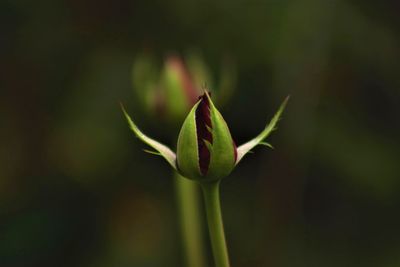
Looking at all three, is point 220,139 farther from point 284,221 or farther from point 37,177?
point 37,177

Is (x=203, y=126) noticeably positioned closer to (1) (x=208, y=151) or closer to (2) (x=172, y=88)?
(1) (x=208, y=151)

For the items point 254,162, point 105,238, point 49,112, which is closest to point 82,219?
point 105,238

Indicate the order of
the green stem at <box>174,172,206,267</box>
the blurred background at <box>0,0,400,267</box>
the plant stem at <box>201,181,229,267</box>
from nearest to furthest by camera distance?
1. the plant stem at <box>201,181,229,267</box>
2. the green stem at <box>174,172,206,267</box>
3. the blurred background at <box>0,0,400,267</box>

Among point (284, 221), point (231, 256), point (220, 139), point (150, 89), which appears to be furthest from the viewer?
point (231, 256)

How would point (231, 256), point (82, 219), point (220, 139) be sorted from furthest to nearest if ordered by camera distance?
point (82, 219) < point (231, 256) < point (220, 139)

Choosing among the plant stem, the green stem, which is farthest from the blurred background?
the plant stem

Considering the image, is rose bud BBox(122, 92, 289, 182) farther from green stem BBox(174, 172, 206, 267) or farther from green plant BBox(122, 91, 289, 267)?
green stem BBox(174, 172, 206, 267)
